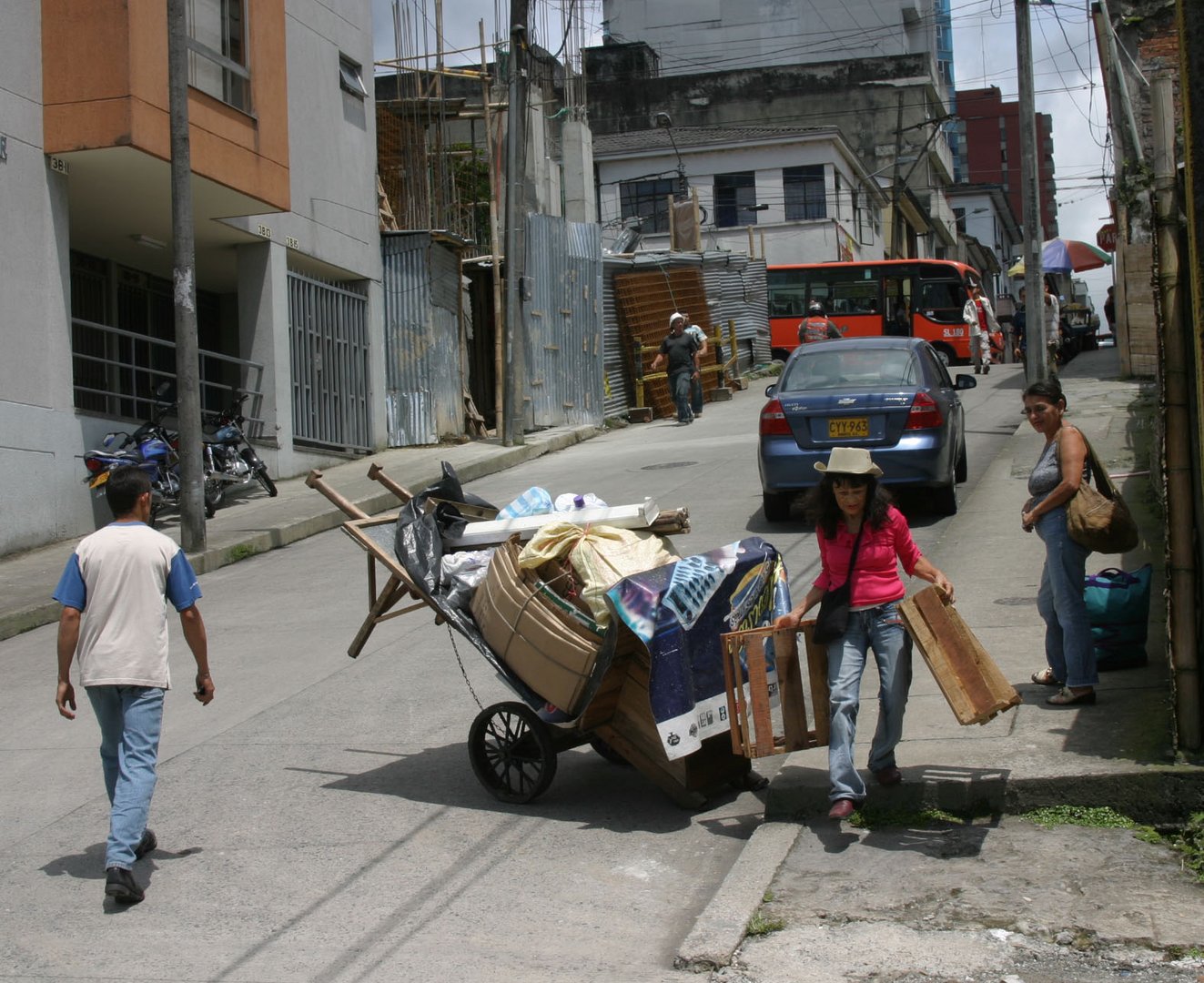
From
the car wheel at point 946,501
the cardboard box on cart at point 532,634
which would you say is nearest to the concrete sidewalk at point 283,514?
the car wheel at point 946,501

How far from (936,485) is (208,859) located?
8.41 meters

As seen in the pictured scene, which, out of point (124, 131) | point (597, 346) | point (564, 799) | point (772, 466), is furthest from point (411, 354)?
point (564, 799)

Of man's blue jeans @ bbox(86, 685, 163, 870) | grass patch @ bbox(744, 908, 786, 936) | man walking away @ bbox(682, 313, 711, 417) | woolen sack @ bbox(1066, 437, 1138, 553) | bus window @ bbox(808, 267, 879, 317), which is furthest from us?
bus window @ bbox(808, 267, 879, 317)

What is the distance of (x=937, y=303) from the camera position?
38.4 metres

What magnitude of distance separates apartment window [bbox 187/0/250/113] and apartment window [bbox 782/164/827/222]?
34.3 m

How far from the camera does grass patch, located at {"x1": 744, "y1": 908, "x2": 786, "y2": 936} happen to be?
5.02 m

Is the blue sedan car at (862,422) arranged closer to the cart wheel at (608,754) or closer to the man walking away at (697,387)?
the cart wheel at (608,754)

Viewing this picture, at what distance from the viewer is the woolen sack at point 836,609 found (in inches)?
238

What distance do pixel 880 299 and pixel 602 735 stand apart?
111 ft

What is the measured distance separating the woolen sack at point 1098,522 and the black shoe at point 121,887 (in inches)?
182

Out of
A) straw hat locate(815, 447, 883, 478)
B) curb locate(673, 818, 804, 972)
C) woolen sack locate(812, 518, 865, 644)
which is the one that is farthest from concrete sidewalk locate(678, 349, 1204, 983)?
straw hat locate(815, 447, 883, 478)

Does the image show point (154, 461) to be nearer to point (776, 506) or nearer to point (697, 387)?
point (776, 506)

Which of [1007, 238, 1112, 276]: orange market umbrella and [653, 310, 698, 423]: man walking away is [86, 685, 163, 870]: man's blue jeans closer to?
[653, 310, 698, 423]: man walking away

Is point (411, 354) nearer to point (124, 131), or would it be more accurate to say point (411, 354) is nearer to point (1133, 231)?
point (124, 131)
